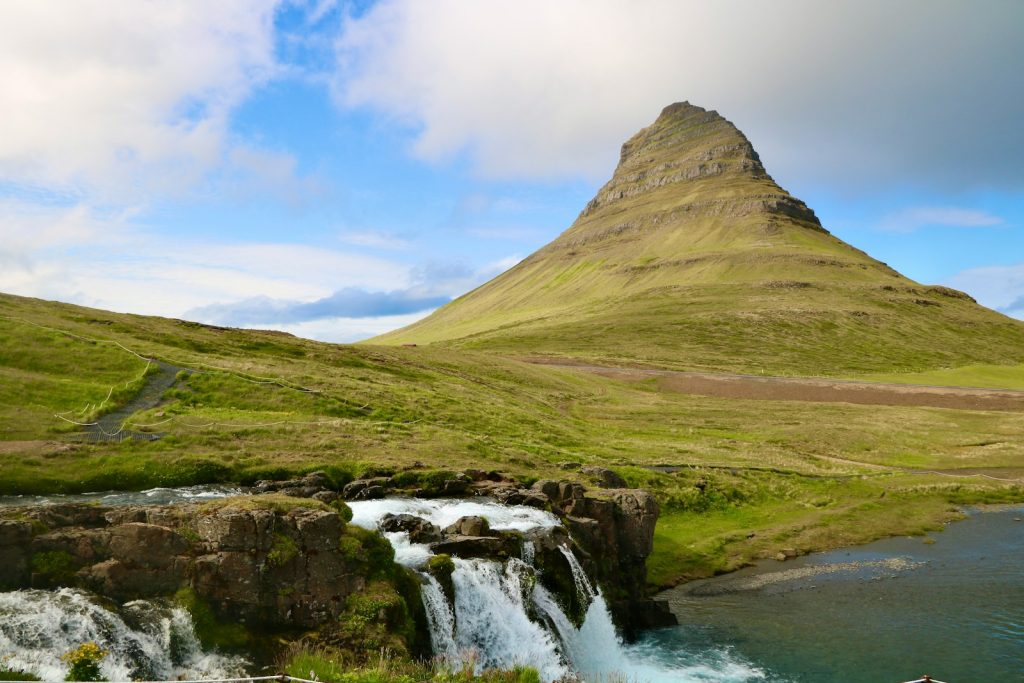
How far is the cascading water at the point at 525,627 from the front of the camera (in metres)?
31.0

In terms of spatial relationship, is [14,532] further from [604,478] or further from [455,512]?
[604,478]

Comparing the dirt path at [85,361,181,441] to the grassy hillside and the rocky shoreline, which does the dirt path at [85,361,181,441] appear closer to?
the grassy hillside

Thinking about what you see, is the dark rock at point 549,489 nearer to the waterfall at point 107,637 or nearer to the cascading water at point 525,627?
the cascading water at point 525,627

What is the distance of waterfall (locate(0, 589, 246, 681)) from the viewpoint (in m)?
22.1

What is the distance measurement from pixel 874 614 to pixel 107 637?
1545 inches

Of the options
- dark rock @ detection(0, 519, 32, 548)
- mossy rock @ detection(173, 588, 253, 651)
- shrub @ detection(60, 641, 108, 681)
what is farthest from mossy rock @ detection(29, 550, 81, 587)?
shrub @ detection(60, 641, 108, 681)

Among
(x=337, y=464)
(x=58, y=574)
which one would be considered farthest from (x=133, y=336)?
(x=58, y=574)

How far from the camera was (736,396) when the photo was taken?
437ft

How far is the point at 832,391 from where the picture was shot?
136500 mm

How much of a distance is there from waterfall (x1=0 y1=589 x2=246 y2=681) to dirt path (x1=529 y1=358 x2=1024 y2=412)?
4687 inches

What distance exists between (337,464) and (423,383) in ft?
150

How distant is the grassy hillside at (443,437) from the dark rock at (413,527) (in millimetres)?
11782

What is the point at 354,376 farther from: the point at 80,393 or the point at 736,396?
the point at 736,396

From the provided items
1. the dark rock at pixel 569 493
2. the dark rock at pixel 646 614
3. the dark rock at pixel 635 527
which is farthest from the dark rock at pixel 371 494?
the dark rock at pixel 646 614
